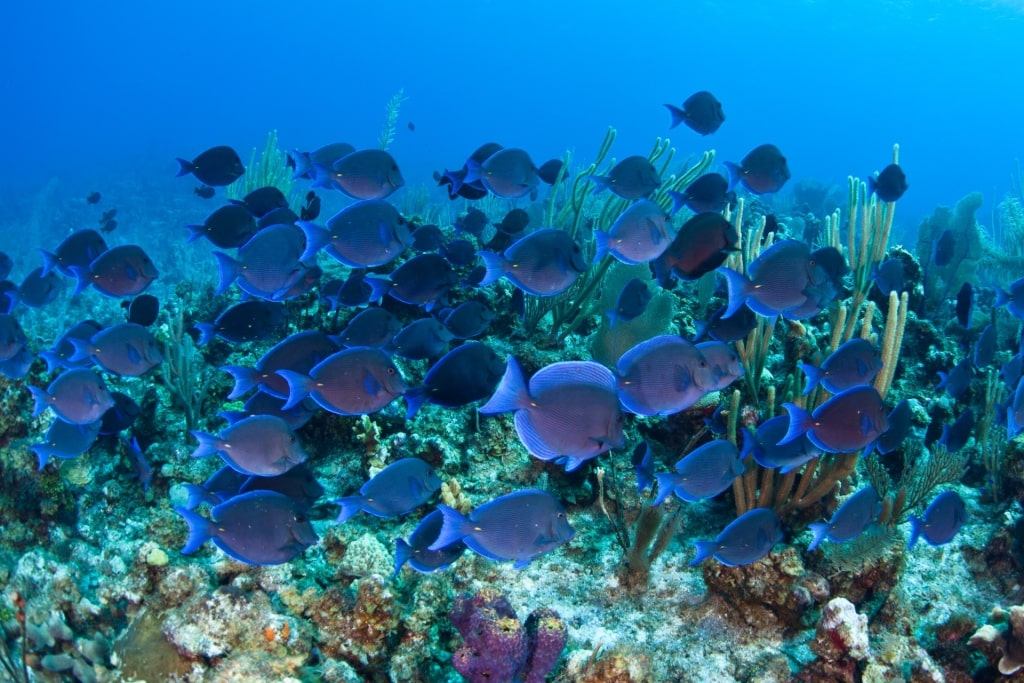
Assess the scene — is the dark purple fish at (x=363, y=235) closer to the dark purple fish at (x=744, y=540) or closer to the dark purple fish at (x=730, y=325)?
the dark purple fish at (x=730, y=325)

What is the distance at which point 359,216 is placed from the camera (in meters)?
3.39

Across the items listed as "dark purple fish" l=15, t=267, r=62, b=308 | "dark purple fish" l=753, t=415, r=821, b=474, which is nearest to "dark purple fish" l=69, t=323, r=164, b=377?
"dark purple fish" l=15, t=267, r=62, b=308

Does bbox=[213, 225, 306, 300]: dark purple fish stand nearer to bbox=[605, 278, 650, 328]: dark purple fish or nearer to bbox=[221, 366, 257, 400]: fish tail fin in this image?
bbox=[221, 366, 257, 400]: fish tail fin

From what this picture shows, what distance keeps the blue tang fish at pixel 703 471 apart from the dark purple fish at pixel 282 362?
205 cm

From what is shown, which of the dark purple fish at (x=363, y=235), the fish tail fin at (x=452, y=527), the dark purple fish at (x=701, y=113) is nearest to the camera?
the fish tail fin at (x=452, y=527)

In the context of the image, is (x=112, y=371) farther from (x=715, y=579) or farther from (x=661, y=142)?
(x=661, y=142)

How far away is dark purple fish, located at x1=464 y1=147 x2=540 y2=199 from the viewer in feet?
13.5

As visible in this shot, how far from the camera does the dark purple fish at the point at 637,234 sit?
10.9 feet

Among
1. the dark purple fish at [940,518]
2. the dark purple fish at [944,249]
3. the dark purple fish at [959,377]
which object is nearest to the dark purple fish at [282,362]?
the dark purple fish at [940,518]

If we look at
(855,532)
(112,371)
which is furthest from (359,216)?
(855,532)

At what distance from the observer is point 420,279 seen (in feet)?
12.8

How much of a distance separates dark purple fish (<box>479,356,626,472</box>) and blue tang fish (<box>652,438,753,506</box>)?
672 millimetres

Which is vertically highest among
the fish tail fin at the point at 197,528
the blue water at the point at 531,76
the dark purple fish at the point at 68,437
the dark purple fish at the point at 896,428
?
the blue water at the point at 531,76

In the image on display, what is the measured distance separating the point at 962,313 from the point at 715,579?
11.3ft
